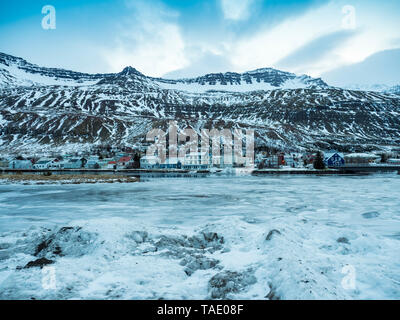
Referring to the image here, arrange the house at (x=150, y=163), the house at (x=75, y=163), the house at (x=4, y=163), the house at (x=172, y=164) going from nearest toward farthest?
1. the house at (x=172, y=164)
2. the house at (x=150, y=163)
3. the house at (x=75, y=163)
4. the house at (x=4, y=163)

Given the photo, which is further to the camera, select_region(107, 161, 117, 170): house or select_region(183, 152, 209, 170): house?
select_region(107, 161, 117, 170): house

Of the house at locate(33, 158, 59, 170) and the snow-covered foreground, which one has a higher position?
the house at locate(33, 158, 59, 170)

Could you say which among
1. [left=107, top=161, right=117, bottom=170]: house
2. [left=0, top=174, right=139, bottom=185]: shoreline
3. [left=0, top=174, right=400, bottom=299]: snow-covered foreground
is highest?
[left=107, top=161, right=117, bottom=170]: house

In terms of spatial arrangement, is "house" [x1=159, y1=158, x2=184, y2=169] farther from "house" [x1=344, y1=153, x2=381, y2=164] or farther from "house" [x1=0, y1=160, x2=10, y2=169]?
"house" [x1=344, y1=153, x2=381, y2=164]

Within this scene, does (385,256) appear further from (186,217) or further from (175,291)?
(186,217)

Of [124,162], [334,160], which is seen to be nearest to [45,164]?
[124,162]

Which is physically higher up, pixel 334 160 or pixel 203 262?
pixel 334 160

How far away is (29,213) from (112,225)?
34.2ft

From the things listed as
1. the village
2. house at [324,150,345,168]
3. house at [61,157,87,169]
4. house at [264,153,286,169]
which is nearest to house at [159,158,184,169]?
the village

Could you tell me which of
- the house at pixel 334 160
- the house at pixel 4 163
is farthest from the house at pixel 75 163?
the house at pixel 334 160

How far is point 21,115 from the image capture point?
165250mm

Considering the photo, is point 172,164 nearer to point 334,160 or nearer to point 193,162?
point 193,162

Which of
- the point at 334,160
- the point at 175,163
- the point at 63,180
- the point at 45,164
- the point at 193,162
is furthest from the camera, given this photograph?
the point at 45,164

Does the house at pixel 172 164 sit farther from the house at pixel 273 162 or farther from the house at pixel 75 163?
the house at pixel 75 163
